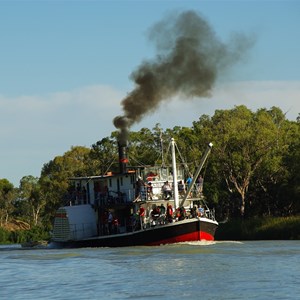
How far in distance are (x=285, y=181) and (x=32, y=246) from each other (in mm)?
23671

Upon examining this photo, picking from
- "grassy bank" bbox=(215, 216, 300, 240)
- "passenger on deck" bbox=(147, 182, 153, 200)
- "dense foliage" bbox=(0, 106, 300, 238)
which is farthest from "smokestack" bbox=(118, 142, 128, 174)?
"dense foliage" bbox=(0, 106, 300, 238)

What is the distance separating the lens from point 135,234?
58.8m

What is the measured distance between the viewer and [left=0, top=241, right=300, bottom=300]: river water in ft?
107

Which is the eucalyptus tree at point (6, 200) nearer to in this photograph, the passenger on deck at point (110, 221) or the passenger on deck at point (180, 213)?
the passenger on deck at point (110, 221)

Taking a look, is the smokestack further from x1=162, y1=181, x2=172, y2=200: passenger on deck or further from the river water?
the river water

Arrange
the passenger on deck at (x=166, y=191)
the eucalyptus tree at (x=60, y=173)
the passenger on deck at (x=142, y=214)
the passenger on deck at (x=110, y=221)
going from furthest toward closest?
1. the eucalyptus tree at (x=60, y=173)
2. the passenger on deck at (x=110, y=221)
3. the passenger on deck at (x=166, y=191)
4. the passenger on deck at (x=142, y=214)

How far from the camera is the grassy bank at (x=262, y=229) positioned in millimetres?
70625

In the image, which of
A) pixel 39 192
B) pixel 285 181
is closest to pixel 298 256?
pixel 285 181

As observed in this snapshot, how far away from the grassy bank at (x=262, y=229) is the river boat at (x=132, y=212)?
9737mm

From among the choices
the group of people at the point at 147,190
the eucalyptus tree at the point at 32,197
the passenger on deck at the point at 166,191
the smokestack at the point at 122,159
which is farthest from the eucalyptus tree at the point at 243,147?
the eucalyptus tree at the point at 32,197

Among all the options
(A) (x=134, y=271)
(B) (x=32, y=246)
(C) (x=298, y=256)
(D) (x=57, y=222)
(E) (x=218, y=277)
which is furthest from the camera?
(B) (x=32, y=246)

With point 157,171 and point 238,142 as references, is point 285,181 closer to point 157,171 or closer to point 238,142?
point 238,142

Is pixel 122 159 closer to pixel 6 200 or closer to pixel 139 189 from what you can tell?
pixel 139 189

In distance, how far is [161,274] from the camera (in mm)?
38500
